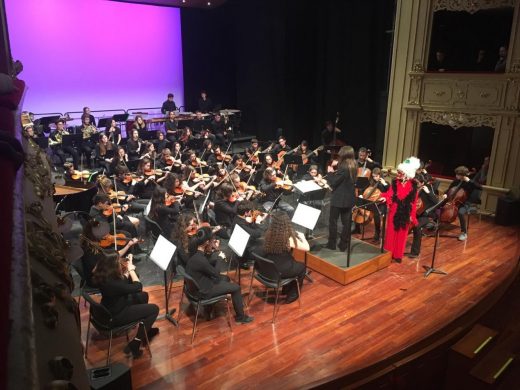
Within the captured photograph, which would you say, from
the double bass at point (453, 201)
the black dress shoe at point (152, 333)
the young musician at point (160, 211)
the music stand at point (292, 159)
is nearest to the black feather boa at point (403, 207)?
the double bass at point (453, 201)

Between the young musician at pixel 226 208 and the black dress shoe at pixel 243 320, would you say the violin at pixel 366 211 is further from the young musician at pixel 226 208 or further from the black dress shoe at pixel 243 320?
the black dress shoe at pixel 243 320

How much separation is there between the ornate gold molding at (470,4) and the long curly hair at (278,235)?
6650 millimetres

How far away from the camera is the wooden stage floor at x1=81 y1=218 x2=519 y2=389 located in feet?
14.2

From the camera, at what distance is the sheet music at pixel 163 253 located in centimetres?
455

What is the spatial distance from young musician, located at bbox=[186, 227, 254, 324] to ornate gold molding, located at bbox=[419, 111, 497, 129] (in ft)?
21.9

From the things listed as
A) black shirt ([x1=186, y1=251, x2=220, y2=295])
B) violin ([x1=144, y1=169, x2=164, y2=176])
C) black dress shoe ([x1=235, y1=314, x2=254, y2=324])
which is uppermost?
violin ([x1=144, y1=169, x2=164, y2=176])

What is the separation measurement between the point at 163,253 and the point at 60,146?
7.30 m

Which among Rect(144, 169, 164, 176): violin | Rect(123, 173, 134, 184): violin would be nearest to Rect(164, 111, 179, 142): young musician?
Rect(144, 169, 164, 176): violin

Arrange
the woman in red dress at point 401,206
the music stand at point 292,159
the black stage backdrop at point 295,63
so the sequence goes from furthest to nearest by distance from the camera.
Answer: the black stage backdrop at point 295,63
the music stand at point 292,159
the woman in red dress at point 401,206

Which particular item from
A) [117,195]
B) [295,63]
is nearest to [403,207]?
[117,195]

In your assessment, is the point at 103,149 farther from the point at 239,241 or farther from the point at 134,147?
the point at 239,241

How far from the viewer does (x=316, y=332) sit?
5.02 m

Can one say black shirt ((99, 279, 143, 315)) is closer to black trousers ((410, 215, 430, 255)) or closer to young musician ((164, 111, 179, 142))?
black trousers ((410, 215, 430, 255))

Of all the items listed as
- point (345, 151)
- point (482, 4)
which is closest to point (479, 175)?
point (482, 4)
